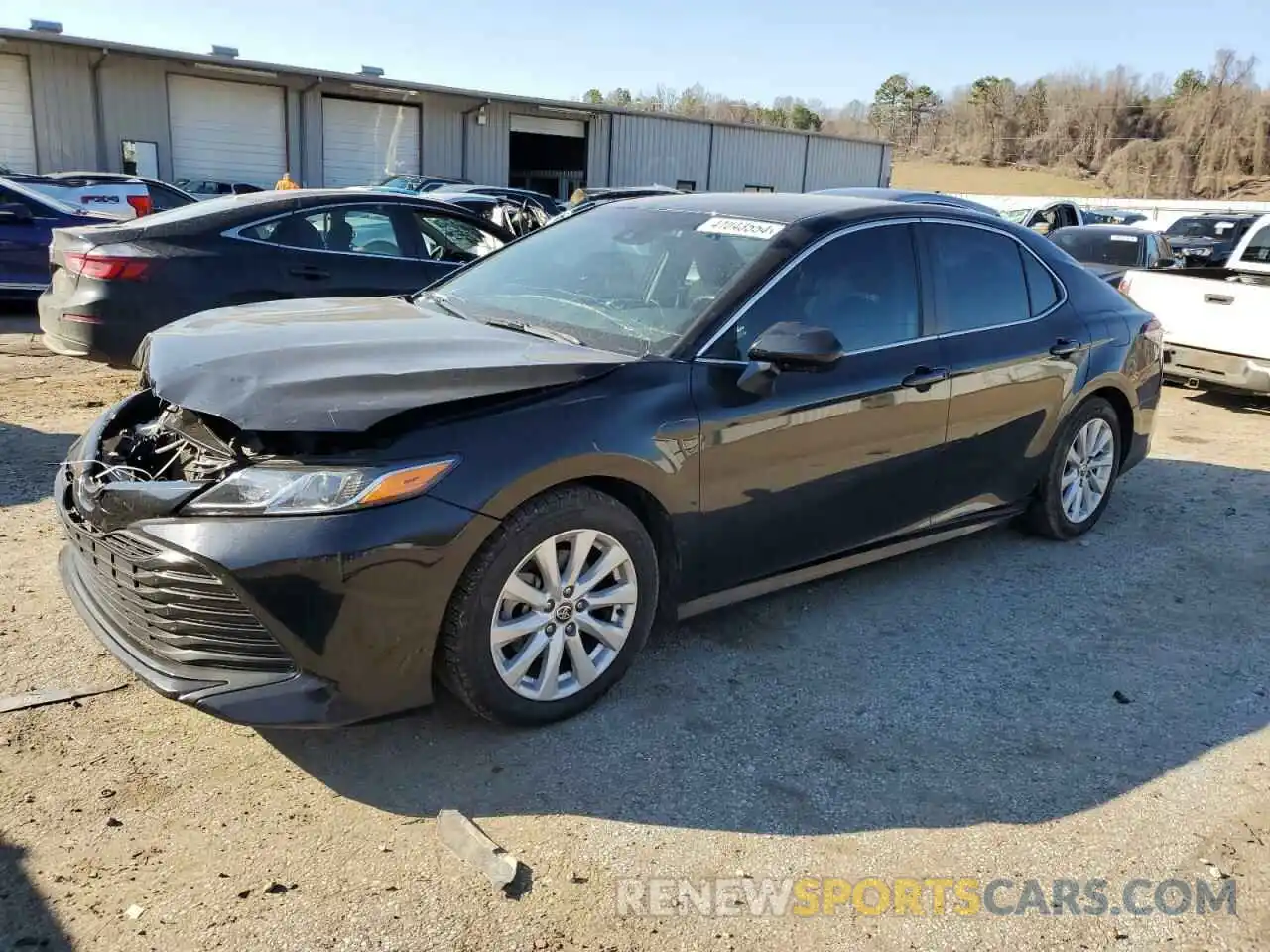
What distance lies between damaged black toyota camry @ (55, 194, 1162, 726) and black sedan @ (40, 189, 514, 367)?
2723 mm

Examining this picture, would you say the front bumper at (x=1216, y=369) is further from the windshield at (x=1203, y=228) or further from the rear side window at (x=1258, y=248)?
the windshield at (x=1203, y=228)

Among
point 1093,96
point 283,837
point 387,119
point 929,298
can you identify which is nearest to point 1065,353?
point 929,298

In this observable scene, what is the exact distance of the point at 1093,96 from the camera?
3659 inches

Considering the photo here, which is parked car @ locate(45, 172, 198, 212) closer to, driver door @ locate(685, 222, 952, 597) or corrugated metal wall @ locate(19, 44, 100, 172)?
corrugated metal wall @ locate(19, 44, 100, 172)

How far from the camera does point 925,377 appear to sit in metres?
4.34

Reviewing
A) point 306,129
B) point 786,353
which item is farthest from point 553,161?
point 786,353

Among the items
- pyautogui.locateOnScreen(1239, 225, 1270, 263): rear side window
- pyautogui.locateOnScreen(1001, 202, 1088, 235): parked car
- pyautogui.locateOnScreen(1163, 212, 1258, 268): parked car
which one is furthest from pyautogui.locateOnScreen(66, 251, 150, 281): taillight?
pyautogui.locateOnScreen(1163, 212, 1258, 268): parked car

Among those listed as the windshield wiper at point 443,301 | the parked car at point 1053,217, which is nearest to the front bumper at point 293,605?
the windshield wiper at point 443,301

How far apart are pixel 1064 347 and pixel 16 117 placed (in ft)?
86.7

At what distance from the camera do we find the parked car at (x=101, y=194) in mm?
13031

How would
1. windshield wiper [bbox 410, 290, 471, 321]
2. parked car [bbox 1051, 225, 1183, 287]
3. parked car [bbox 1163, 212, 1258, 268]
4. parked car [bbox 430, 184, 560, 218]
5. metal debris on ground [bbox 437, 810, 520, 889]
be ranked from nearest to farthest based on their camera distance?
metal debris on ground [bbox 437, 810, 520, 889]
windshield wiper [bbox 410, 290, 471, 321]
parked car [bbox 1051, 225, 1183, 287]
parked car [bbox 430, 184, 560, 218]
parked car [bbox 1163, 212, 1258, 268]

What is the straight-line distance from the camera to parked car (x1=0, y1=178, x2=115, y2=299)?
10.8m

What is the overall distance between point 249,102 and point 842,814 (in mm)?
28774

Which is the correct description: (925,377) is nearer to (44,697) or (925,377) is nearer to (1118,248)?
(44,697)
